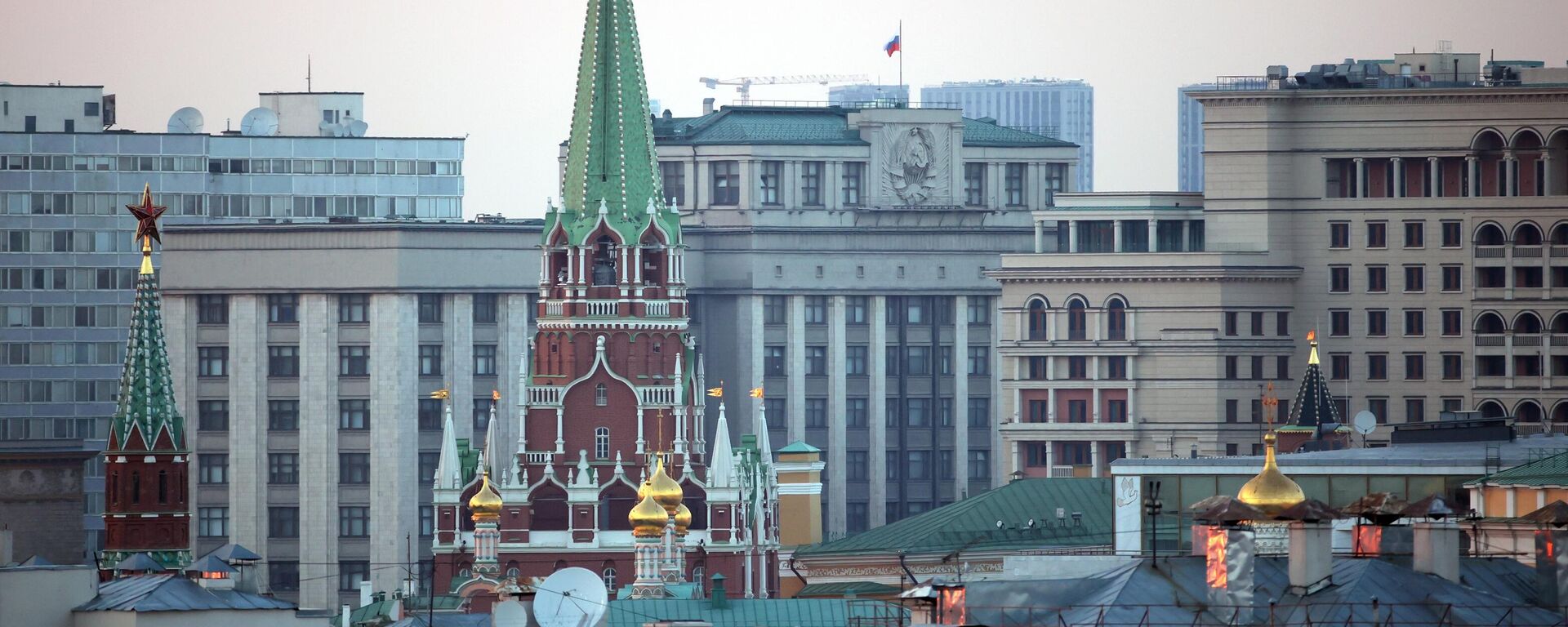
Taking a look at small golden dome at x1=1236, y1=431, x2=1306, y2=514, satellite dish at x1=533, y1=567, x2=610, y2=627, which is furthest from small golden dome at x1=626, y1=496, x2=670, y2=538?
small golden dome at x1=1236, y1=431, x2=1306, y2=514

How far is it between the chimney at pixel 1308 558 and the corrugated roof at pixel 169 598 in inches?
1484

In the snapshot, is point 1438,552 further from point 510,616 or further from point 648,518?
point 648,518

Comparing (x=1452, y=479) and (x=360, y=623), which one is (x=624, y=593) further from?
(x=1452, y=479)

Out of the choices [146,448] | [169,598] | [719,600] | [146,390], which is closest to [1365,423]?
[719,600]

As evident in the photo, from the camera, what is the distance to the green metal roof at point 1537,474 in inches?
4769

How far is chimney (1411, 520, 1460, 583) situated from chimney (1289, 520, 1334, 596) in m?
3.21

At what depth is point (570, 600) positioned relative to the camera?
126500 mm

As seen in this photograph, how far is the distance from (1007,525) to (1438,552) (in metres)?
85.9

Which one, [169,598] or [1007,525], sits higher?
[169,598]

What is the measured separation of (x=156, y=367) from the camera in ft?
646

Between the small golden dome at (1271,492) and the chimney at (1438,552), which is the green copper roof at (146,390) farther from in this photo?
the chimney at (1438,552)

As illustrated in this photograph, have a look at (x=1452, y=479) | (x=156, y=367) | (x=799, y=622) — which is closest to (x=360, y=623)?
(x=799, y=622)

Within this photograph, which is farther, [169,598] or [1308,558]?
[169,598]

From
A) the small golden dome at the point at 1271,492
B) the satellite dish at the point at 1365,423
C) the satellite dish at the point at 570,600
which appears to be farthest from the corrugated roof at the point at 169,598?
the satellite dish at the point at 1365,423
